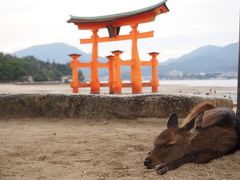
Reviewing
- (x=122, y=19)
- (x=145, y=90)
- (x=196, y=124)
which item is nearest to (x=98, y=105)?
(x=196, y=124)

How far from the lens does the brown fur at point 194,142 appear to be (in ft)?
10.2

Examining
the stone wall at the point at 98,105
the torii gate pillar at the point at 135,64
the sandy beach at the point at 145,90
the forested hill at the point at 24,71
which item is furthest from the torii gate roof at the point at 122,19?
the forested hill at the point at 24,71

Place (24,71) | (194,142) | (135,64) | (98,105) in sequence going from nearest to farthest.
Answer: (194,142), (98,105), (135,64), (24,71)

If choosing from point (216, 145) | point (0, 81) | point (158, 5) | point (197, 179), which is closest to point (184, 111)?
point (216, 145)

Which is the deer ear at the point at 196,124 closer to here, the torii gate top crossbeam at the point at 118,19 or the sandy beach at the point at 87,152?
the sandy beach at the point at 87,152

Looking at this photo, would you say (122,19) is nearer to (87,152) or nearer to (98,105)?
(98,105)

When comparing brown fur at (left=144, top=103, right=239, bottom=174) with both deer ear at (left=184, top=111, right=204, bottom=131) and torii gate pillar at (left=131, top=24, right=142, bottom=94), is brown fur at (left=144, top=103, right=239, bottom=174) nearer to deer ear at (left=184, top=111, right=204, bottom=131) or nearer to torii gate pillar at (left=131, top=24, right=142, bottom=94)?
deer ear at (left=184, top=111, right=204, bottom=131)

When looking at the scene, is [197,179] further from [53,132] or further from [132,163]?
[53,132]

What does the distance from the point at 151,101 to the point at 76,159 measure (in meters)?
2.93

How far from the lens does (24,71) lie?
3134 cm

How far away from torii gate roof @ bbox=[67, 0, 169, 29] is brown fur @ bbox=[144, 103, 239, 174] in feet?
27.2

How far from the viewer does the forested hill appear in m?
29.8

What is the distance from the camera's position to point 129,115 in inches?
253

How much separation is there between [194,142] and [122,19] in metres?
9.68
